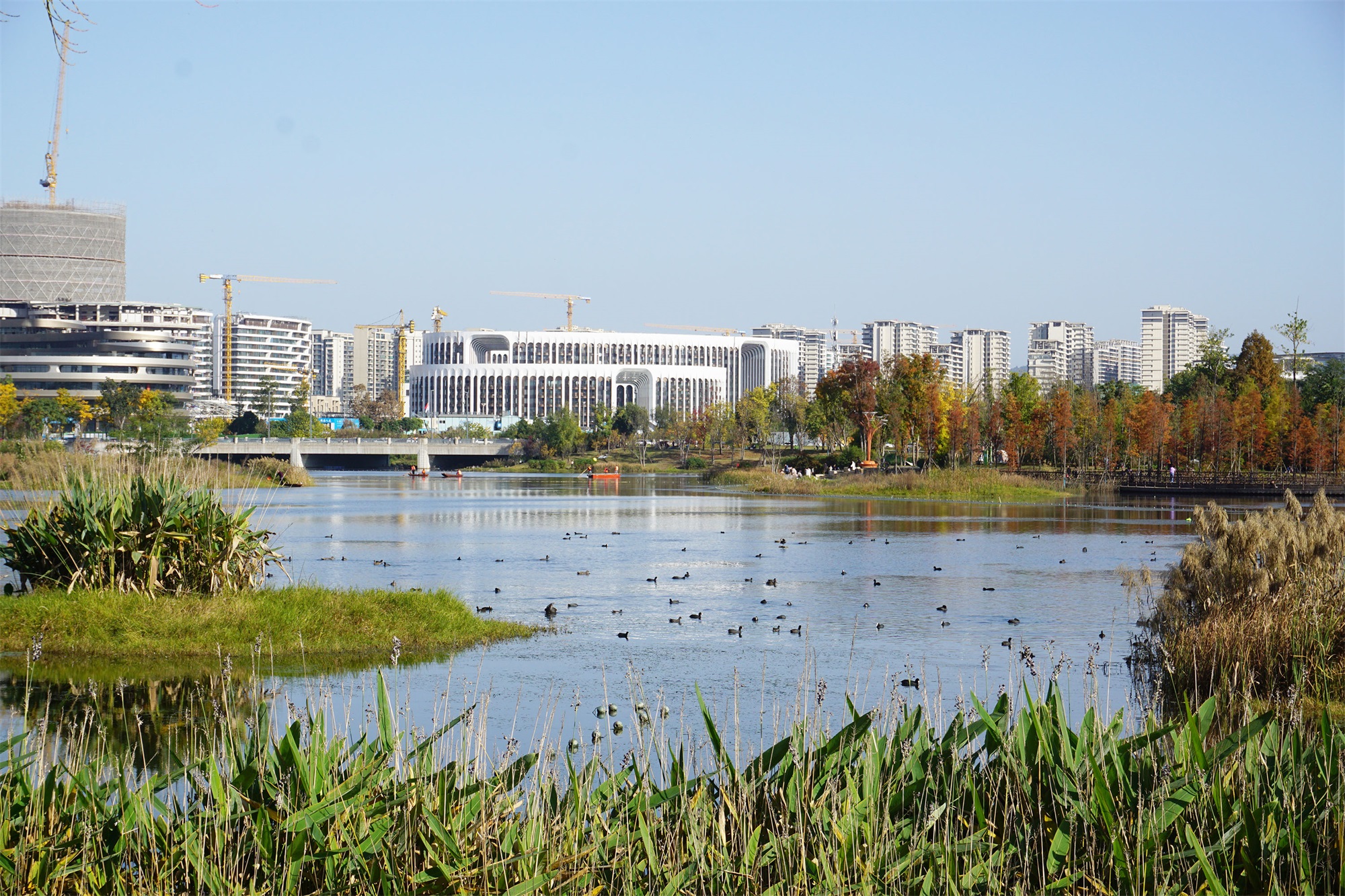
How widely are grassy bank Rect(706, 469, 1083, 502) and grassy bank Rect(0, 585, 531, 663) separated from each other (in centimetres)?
5359

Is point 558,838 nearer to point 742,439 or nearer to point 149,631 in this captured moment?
point 149,631

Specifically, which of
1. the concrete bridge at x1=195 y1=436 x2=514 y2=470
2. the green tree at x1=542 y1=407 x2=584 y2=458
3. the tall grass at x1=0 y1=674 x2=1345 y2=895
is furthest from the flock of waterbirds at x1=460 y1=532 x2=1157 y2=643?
the green tree at x1=542 y1=407 x2=584 y2=458

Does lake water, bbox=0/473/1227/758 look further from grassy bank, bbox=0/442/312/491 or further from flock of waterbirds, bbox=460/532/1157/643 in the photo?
grassy bank, bbox=0/442/312/491

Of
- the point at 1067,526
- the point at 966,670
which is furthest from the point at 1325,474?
the point at 966,670

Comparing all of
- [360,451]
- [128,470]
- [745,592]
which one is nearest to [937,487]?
[745,592]

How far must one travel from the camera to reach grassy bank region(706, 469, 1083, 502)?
235 feet

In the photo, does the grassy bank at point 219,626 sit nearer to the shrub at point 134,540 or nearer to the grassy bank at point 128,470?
the shrub at point 134,540

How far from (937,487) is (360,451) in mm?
81729

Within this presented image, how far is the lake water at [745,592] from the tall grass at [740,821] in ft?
2.06

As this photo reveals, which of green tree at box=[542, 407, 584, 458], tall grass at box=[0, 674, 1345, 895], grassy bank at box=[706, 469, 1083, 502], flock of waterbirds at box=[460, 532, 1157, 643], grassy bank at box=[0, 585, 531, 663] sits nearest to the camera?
tall grass at box=[0, 674, 1345, 895]

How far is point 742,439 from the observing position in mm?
129625

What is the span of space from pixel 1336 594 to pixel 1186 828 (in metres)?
9.73

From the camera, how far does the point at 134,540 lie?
63.0 feet

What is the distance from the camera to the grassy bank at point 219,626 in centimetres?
1841
